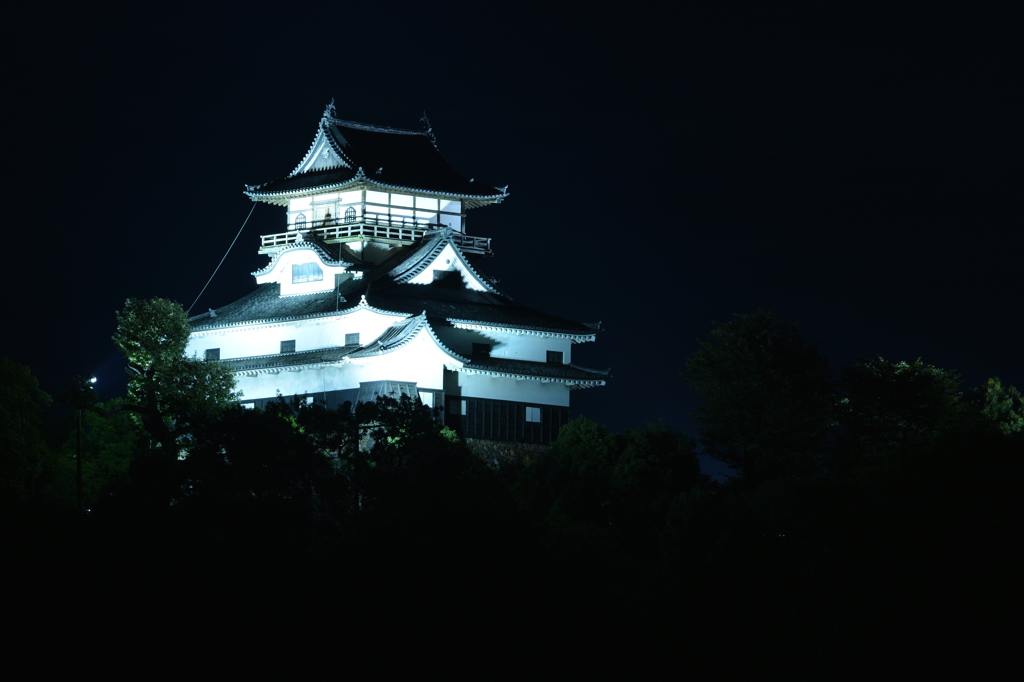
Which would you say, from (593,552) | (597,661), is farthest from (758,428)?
(597,661)

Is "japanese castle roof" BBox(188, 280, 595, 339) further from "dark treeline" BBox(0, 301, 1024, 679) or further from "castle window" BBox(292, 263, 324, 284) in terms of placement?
"dark treeline" BBox(0, 301, 1024, 679)

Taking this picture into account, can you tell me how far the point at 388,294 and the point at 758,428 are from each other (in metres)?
11.1

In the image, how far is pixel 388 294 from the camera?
42031 mm

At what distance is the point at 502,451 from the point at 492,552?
13617 mm

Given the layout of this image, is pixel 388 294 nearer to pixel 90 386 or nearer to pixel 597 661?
pixel 90 386

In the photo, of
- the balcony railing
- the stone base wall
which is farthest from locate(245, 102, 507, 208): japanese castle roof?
the stone base wall

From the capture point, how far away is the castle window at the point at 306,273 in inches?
1736

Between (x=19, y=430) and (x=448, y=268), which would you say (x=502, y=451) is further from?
(x=19, y=430)

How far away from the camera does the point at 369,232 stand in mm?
44938

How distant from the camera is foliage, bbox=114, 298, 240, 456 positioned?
3597cm

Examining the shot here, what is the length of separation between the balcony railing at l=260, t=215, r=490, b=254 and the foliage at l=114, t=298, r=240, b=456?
6636 mm

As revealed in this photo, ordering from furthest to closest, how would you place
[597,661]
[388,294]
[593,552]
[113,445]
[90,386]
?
[388,294] < [113,445] < [90,386] < [593,552] < [597,661]

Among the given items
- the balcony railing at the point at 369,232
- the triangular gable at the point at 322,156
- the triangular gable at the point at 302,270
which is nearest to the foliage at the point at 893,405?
the balcony railing at the point at 369,232

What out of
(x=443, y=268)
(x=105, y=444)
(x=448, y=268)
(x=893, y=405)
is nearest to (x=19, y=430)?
(x=105, y=444)
